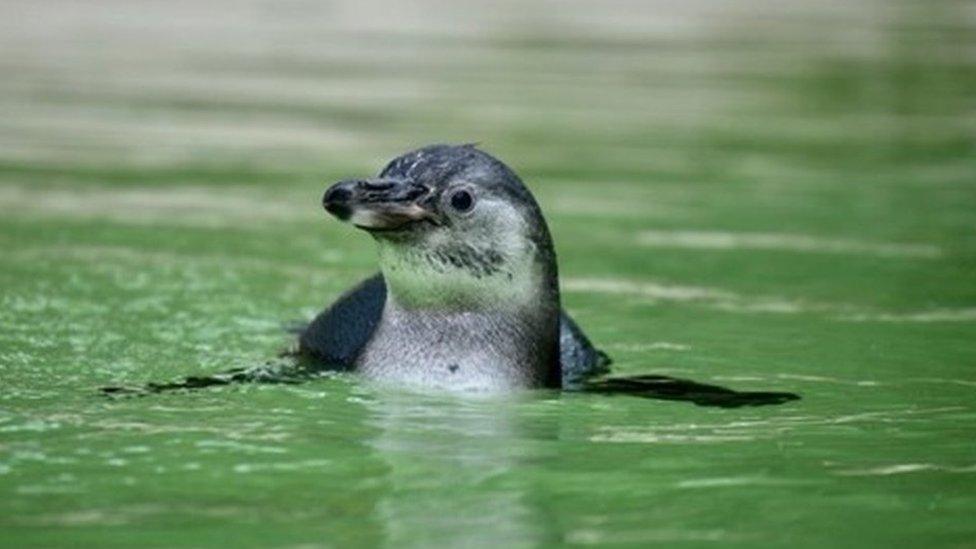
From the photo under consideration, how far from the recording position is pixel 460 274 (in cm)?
802

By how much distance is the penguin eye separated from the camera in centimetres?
796

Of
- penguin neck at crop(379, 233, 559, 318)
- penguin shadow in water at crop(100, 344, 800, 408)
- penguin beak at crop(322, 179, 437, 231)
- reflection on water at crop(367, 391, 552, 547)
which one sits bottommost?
reflection on water at crop(367, 391, 552, 547)

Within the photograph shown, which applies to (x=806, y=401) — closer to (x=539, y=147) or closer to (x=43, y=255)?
(x=43, y=255)

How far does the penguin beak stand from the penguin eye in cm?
8

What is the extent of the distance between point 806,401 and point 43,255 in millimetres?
4313

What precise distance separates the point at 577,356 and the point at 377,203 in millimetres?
1399

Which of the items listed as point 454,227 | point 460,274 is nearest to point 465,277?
point 460,274

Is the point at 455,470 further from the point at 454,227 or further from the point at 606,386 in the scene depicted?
the point at 606,386

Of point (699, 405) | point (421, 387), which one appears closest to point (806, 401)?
point (699, 405)

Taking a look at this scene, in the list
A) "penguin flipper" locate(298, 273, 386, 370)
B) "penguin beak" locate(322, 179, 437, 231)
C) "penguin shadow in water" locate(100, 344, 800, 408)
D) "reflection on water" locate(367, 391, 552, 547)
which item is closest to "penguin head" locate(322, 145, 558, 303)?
"penguin beak" locate(322, 179, 437, 231)

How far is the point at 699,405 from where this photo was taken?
8.00m

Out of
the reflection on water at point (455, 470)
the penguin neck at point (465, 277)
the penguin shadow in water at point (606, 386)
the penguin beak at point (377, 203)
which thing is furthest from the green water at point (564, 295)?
the penguin beak at point (377, 203)

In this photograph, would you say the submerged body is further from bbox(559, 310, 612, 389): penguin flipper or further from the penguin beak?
bbox(559, 310, 612, 389): penguin flipper

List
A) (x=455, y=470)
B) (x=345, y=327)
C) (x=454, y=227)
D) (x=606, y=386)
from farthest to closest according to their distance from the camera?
(x=345, y=327)
(x=606, y=386)
(x=454, y=227)
(x=455, y=470)
